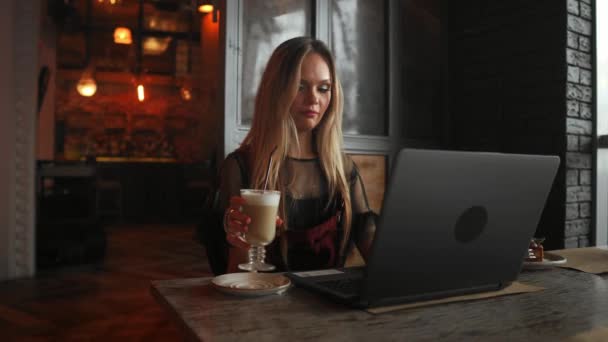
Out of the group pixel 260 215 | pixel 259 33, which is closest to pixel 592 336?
pixel 260 215

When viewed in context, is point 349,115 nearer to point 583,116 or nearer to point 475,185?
point 583,116

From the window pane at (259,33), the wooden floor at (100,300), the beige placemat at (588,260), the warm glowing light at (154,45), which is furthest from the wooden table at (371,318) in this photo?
the warm glowing light at (154,45)

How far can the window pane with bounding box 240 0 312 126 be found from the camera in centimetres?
261

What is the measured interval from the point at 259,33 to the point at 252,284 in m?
2.01

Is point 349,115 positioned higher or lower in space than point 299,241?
higher

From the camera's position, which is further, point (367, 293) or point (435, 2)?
point (435, 2)

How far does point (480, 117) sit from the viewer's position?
313cm

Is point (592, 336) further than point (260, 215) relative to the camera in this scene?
No

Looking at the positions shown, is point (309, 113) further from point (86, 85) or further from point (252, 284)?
point (86, 85)

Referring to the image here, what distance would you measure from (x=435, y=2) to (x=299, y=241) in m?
2.50

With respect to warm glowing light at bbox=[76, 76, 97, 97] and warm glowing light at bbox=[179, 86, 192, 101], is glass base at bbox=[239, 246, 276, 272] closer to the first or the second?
warm glowing light at bbox=[76, 76, 97, 97]

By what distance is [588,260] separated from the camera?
126 centimetres

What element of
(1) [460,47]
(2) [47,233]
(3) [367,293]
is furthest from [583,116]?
(2) [47,233]

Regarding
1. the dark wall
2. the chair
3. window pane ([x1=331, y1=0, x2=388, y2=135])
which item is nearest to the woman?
window pane ([x1=331, y1=0, x2=388, y2=135])
